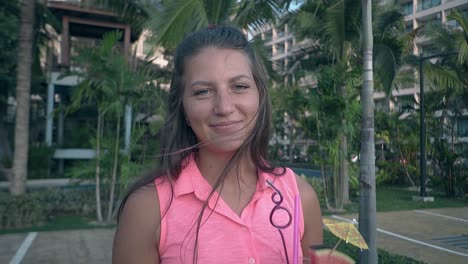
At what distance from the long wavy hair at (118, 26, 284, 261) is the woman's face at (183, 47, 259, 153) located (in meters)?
0.03

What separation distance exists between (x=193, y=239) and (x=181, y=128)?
42 centimetres

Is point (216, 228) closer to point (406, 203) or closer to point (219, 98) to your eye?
point (219, 98)

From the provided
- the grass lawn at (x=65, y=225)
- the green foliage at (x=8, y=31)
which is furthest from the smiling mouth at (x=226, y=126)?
the green foliage at (x=8, y=31)

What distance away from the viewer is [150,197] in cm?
128

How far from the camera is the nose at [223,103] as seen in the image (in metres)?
1.28

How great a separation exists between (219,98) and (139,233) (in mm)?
498

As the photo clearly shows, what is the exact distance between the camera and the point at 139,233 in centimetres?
124

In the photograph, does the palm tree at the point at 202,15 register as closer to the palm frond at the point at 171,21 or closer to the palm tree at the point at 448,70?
the palm frond at the point at 171,21

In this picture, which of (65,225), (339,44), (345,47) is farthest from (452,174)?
(65,225)

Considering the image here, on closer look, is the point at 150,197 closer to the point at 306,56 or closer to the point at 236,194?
the point at 236,194

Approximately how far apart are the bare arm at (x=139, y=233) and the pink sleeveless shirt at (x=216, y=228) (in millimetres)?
23

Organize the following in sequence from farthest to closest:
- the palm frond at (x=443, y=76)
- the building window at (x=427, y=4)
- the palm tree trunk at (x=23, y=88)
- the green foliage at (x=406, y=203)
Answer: the building window at (x=427, y=4) → the palm frond at (x=443, y=76) → the green foliage at (x=406, y=203) → the palm tree trunk at (x=23, y=88)

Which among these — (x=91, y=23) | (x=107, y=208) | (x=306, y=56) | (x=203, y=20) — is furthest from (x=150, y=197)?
(x=91, y=23)

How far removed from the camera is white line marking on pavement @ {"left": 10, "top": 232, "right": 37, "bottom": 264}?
6211mm
